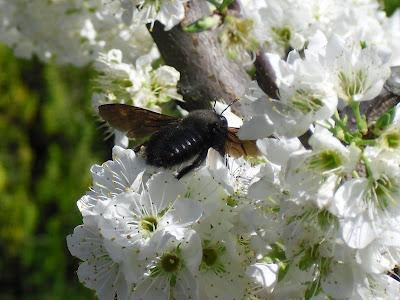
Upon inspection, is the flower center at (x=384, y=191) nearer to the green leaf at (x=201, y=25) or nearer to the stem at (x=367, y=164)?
the stem at (x=367, y=164)

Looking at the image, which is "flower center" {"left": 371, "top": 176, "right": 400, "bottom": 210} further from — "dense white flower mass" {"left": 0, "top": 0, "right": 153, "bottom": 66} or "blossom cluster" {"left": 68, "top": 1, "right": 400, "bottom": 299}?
"dense white flower mass" {"left": 0, "top": 0, "right": 153, "bottom": 66}

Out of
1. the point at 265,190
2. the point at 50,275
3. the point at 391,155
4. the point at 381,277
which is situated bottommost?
the point at 50,275

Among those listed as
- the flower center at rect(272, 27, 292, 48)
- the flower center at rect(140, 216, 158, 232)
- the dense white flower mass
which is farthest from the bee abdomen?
the dense white flower mass

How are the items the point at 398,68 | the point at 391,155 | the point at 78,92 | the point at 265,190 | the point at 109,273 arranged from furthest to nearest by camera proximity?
1. the point at 78,92
2. the point at 398,68
3. the point at 109,273
4. the point at 265,190
5. the point at 391,155

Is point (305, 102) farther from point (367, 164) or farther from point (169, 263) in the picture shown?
point (169, 263)

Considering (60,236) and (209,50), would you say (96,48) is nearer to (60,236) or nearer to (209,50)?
(209,50)

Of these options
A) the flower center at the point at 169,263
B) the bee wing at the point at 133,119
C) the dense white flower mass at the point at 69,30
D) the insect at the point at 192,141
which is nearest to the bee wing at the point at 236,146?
the insect at the point at 192,141

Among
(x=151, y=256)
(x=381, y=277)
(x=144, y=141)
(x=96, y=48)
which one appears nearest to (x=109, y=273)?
(x=151, y=256)
